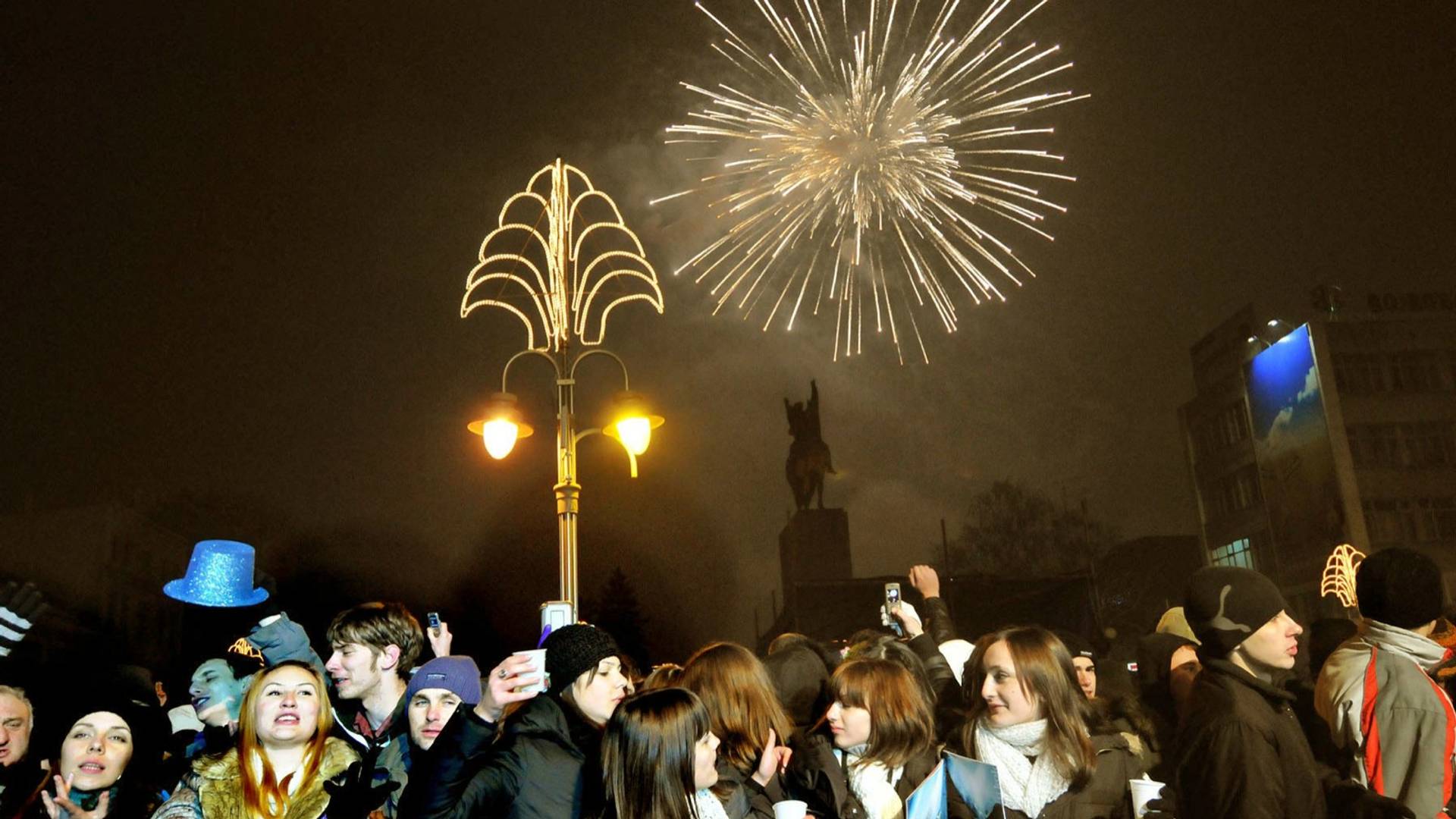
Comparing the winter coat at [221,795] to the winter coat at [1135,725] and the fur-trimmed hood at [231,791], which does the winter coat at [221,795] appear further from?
the winter coat at [1135,725]

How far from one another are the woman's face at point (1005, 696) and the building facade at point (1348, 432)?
4976 cm

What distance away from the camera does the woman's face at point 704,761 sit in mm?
3676

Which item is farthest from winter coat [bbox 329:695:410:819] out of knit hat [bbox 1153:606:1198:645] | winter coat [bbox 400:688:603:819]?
knit hat [bbox 1153:606:1198:645]

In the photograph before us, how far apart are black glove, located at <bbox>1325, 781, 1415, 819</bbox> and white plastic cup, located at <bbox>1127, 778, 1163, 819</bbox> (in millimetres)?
639

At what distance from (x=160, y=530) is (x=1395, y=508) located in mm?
57345

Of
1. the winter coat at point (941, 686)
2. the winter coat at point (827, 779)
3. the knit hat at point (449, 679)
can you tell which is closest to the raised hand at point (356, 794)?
the knit hat at point (449, 679)

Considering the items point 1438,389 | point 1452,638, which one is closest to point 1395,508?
point 1438,389

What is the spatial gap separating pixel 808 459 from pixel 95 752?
26.3 meters

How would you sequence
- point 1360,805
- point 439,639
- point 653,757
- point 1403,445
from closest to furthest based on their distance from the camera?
point 653,757 < point 1360,805 < point 439,639 < point 1403,445

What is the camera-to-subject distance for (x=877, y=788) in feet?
15.2

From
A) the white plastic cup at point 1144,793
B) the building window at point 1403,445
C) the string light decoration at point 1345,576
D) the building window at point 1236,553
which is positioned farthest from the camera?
the building window at point 1236,553

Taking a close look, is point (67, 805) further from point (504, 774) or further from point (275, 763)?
point (504, 774)

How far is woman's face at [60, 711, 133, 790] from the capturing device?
4793 mm

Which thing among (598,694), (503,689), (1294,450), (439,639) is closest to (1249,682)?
(598,694)
